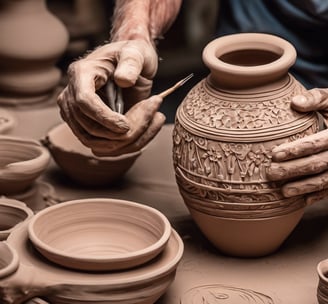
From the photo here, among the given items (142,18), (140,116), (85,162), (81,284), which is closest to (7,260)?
(81,284)

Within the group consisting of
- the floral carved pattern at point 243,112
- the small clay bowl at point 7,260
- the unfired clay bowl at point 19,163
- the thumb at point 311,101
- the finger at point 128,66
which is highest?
the finger at point 128,66

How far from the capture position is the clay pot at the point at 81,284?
1972mm

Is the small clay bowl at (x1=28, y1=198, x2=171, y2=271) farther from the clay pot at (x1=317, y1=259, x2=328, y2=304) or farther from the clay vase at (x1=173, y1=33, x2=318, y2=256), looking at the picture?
the clay pot at (x1=317, y1=259, x2=328, y2=304)

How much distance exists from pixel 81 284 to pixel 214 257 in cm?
48

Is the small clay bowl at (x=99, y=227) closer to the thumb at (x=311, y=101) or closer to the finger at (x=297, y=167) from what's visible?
the finger at (x=297, y=167)

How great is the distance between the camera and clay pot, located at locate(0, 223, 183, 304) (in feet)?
6.47

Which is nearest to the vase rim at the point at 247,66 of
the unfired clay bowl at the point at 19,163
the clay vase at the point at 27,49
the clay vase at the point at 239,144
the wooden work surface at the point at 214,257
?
the clay vase at the point at 239,144

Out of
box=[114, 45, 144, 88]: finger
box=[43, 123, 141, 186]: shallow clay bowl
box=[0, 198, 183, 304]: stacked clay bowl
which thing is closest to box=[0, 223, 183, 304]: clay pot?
box=[0, 198, 183, 304]: stacked clay bowl

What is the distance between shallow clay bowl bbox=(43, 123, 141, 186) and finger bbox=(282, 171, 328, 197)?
0.59 m

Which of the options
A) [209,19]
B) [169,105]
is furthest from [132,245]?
[209,19]

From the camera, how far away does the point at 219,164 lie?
2.21 metres

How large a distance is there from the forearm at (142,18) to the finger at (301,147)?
50 cm

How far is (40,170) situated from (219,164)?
53cm

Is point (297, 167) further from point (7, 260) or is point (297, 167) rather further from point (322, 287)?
point (7, 260)
